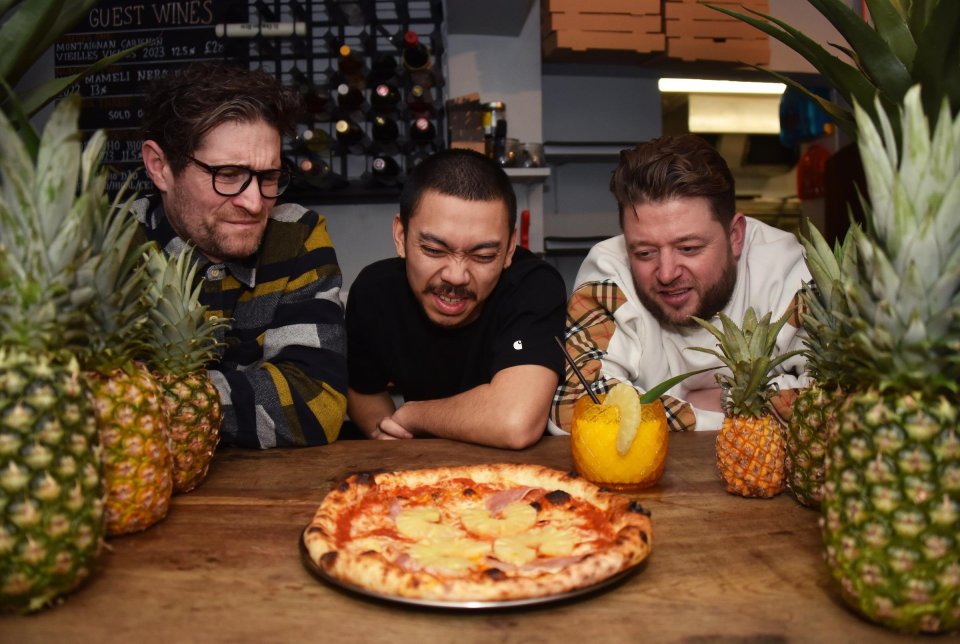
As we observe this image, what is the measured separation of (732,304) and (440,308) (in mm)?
1026

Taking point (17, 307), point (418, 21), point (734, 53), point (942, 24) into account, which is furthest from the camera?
point (734, 53)

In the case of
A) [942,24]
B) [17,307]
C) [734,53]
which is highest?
[734,53]

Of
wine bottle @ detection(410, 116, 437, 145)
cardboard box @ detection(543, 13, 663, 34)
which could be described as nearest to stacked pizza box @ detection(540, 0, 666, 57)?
cardboard box @ detection(543, 13, 663, 34)

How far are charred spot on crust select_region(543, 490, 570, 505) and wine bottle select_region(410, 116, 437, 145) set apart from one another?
304 cm

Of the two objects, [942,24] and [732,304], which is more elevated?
[942,24]

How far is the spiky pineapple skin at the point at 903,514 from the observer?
0.83 m

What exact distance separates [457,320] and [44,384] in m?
1.60

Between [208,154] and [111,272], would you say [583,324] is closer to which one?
[208,154]

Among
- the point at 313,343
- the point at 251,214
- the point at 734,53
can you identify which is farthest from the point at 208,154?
the point at 734,53

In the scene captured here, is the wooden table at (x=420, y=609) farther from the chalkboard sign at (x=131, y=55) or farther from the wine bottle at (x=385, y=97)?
the chalkboard sign at (x=131, y=55)

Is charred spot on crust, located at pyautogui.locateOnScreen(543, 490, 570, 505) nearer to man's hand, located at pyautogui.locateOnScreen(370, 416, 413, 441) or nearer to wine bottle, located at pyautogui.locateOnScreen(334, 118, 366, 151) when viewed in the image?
man's hand, located at pyautogui.locateOnScreen(370, 416, 413, 441)

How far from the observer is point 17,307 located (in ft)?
3.14

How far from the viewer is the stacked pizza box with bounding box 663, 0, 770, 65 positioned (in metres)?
4.33

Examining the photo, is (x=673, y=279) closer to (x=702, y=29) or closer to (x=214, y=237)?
(x=214, y=237)
